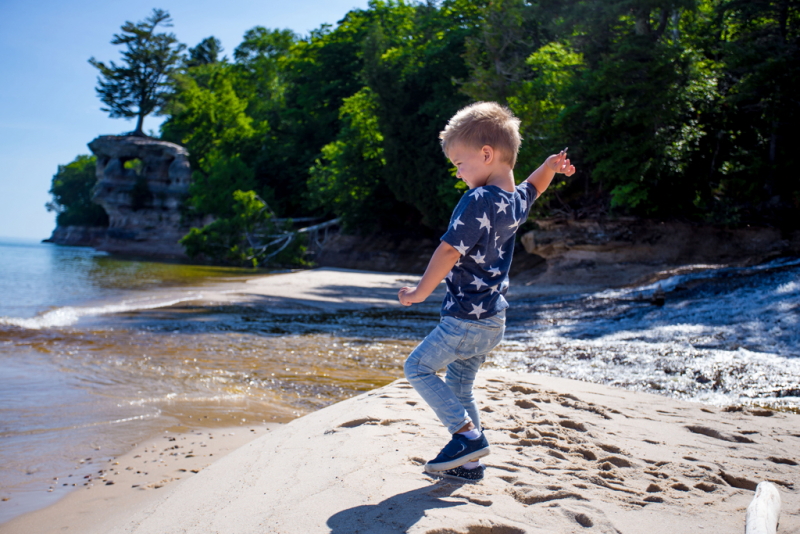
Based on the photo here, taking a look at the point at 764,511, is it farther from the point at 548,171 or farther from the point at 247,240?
the point at 247,240

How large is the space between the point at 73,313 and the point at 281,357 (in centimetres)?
576

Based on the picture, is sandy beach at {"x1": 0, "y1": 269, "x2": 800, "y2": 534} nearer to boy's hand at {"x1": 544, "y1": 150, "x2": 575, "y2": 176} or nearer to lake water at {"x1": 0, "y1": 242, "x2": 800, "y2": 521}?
lake water at {"x1": 0, "y1": 242, "x2": 800, "y2": 521}

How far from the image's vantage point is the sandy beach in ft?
6.64

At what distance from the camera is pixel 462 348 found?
2.43 meters

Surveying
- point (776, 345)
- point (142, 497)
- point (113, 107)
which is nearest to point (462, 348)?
point (142, 497)

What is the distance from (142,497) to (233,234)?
26.4 meters

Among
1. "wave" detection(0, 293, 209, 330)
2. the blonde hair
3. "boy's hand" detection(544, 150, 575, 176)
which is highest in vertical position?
the blonde hair

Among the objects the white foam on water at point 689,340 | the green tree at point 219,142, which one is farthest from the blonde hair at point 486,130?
the green tree at point 219,142

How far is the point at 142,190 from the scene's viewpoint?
46.8 metres

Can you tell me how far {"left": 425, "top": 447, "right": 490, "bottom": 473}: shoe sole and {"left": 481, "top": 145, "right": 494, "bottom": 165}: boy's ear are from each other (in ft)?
4.31

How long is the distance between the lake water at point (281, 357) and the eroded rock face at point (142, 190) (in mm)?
37890

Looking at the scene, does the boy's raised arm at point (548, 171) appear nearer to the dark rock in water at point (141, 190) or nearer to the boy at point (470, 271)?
the boy at point (470, 271)

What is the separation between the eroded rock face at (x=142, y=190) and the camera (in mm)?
46250

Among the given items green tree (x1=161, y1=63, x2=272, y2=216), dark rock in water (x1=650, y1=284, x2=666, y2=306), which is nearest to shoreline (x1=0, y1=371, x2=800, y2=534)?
dark rock in water (x1=650, y1=284, x2=666, y2=306)
